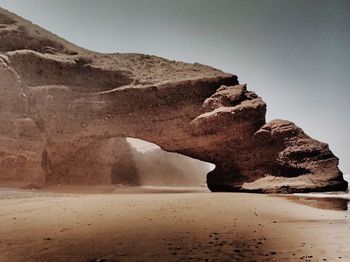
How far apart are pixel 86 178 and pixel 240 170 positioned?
33.3 feet

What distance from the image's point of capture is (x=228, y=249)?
374 centimetres

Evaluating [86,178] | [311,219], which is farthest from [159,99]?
[311,219]

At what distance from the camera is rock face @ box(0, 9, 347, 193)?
1603 centimetres

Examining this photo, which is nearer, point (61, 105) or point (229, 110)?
point (229, 110)

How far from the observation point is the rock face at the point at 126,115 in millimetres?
16031

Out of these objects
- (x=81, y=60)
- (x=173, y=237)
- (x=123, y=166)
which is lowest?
(x=173, y=237)

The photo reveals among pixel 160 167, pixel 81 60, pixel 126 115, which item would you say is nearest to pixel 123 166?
pixel 160 167

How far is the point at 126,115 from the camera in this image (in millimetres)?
18375

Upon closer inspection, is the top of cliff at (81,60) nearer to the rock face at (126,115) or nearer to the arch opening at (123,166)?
the rock face at (126,115)

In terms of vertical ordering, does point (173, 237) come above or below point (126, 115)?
below

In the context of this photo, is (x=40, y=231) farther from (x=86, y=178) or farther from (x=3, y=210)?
(x=86, y=178)

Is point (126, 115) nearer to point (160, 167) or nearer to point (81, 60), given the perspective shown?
point (81, 60)

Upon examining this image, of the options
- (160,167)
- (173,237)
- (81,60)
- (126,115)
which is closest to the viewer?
(173,237)

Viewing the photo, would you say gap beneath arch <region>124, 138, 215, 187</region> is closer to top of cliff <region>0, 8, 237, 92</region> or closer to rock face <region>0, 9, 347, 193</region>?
rock face <region>0, 9, 347, 193</region>
